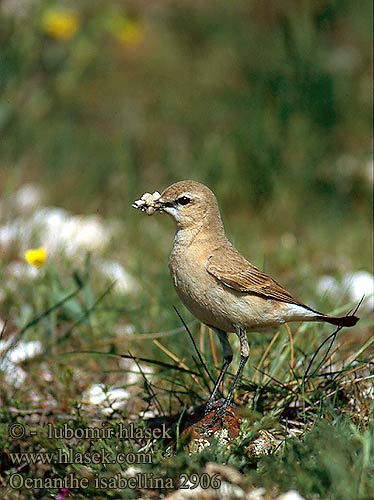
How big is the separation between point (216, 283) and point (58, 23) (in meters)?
4.30

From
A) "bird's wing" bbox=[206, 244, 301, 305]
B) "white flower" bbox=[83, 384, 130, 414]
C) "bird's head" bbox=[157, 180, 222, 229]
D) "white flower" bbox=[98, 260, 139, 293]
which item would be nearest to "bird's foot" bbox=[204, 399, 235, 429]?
"bird's wing" bbox=[206, 244, 301, 305]

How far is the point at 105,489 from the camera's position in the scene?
9.05ft

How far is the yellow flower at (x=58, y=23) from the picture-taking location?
6.74 metres

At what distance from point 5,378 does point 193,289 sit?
1232mm

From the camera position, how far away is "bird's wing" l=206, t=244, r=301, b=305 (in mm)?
3148

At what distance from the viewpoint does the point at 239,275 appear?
10.5 ft

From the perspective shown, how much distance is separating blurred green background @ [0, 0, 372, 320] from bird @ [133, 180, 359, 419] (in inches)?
72.2

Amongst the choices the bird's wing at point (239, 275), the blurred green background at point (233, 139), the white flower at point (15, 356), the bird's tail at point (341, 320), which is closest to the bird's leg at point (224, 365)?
the bird's wing at point (239, 275)

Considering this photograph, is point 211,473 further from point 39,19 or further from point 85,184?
point 39,19

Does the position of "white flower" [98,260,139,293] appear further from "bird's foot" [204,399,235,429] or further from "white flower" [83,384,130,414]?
"bird's foot" [204,399,235,429]

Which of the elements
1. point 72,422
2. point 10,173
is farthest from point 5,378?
point 10,173

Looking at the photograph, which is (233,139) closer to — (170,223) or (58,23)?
(170,223)

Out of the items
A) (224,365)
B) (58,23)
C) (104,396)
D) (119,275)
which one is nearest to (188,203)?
(224,365)

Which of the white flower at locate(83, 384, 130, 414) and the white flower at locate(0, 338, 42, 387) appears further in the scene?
the white flower at locate(0, 338, 42, 387)
